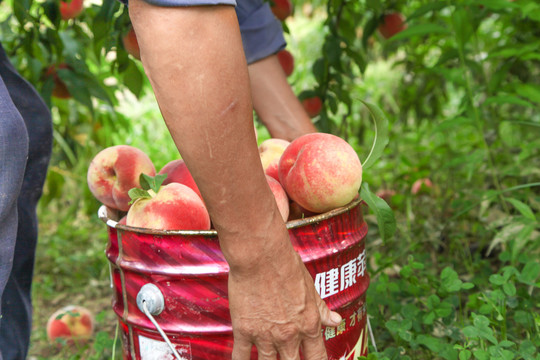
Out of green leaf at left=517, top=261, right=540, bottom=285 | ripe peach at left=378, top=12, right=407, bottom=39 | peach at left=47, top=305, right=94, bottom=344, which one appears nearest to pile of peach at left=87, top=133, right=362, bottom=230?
green leaf at left=517, top=261, right=540, bottom=285

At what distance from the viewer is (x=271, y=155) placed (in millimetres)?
1539

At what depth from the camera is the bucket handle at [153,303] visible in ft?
3.85

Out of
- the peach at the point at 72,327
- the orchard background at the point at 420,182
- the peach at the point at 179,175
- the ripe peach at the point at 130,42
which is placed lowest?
the peach at the point at 72,327

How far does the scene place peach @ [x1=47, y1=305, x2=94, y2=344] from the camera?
6.68ft

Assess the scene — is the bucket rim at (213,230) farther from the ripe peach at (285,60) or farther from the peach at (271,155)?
the ripe peach at (285,60)

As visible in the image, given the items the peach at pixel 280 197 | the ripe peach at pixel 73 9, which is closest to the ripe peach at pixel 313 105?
the ripe peach at pixel 73 9

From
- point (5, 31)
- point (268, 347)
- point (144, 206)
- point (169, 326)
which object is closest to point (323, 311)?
point (268, 347)

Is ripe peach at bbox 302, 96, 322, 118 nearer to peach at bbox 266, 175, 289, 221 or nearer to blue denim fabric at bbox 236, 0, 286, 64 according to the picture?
blue denim fabric at bbox 236, 0, 286, 64

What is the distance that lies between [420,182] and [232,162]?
1893 mm

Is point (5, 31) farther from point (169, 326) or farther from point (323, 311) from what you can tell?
point (323, 311)

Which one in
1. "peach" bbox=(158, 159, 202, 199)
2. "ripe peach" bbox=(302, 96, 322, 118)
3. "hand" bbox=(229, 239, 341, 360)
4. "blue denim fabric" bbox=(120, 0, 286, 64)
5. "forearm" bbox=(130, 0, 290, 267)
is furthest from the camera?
"ripe peach" bbox=(302, 96, 322, 118)

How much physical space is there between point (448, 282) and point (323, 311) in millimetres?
583

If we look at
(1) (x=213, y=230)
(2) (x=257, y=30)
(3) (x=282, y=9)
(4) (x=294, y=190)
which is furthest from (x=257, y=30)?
(1) (x=213, y=230)

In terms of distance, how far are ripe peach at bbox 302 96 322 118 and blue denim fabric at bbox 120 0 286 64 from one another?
493 mm
